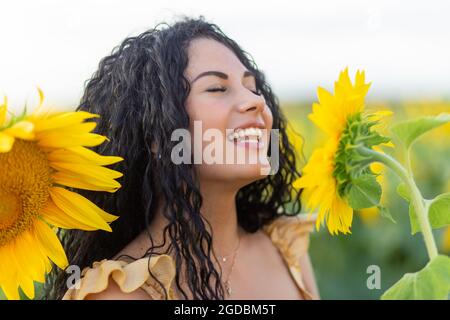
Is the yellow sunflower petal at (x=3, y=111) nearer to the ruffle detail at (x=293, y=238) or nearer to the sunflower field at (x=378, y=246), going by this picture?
the ruffle detail at (x=293, y=238)

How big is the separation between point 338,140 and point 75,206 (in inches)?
16.3

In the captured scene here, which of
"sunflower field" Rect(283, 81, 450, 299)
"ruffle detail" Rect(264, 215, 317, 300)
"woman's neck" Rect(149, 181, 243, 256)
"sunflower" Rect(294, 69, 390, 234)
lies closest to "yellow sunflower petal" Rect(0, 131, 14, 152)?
"sunflower" Rect(294, 69, 390, 234)

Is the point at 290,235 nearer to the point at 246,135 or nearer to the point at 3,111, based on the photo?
the point at 246,135

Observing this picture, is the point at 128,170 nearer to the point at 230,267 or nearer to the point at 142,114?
the point at 142,114

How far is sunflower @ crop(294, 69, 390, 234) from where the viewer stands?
934 mm

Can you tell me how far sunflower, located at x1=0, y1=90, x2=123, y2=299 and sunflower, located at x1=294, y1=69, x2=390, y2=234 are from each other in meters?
0.30

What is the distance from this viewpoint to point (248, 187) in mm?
1771

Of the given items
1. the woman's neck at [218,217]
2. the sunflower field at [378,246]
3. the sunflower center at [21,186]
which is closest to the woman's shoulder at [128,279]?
the woman's neck at [218,217]

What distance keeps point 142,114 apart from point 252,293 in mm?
442

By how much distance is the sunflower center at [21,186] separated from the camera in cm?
105

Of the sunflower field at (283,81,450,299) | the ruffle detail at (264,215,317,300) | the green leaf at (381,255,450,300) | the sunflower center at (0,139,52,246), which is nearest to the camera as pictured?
the green leaf at (381,255,450,300)

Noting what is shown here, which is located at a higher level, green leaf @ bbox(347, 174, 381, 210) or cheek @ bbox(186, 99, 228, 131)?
cheek @ bbox(186, 99, 228, 131)

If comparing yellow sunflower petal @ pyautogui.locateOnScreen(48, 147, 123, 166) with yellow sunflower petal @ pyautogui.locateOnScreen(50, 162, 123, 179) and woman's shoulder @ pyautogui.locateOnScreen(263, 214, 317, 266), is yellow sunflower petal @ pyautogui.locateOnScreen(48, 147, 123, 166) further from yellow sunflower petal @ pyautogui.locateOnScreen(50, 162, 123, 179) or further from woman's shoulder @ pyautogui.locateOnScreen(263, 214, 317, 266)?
woman's shoulder @ pyautogui.locateOnScreen(263, 214, 317, 266)

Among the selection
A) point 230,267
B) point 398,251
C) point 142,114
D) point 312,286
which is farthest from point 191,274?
point 398,251
